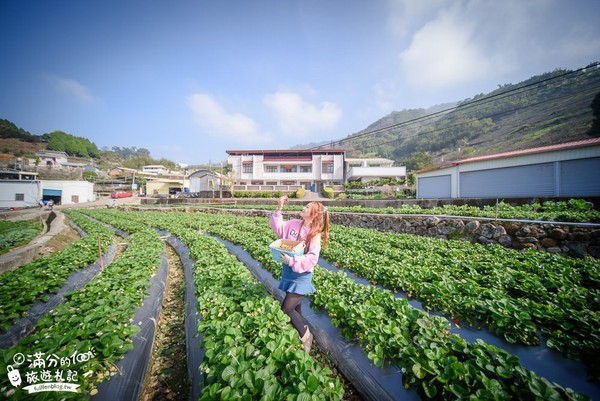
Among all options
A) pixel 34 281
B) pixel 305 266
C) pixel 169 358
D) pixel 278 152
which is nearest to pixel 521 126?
pixel 278 152

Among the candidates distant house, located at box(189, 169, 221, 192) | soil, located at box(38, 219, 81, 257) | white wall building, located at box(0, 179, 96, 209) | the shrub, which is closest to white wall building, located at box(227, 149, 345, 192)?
distant house, located at box(189, 169, 221, 192)

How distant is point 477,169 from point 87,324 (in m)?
22.5

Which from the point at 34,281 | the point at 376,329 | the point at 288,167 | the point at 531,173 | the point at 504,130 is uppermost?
the point at 504,130

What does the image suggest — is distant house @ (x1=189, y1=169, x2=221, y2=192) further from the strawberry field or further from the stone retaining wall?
the strawberry field

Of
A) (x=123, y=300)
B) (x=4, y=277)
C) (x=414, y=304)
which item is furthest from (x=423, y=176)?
(x=4, y=277)

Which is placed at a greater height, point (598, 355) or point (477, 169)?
point (477, 169)

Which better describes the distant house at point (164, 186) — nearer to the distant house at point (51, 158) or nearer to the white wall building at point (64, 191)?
the white wall building at point (64, 191)

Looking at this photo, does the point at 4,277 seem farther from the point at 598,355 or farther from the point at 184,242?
the point at 598,355

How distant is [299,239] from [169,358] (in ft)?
10.2

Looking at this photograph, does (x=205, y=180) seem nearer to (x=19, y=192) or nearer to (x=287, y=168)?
(x=287, y=168)

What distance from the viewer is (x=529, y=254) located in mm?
6629

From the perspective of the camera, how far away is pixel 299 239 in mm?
3387

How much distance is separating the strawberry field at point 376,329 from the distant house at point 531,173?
1159 cm

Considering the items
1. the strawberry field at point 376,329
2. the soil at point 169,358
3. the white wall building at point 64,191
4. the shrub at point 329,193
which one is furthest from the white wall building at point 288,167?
the soil at point 169,358
